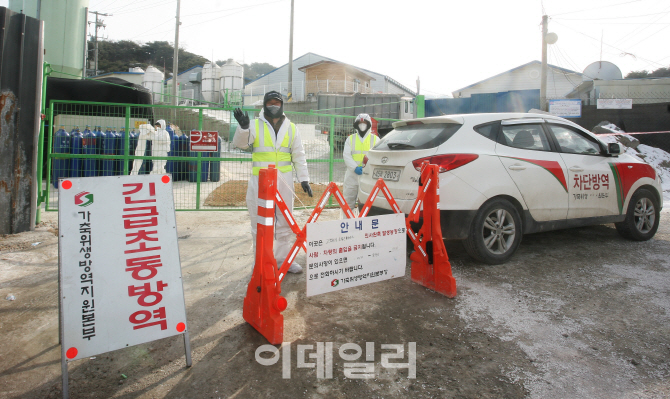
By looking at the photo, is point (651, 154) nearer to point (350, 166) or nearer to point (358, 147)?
point (358, 147)

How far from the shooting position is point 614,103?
16562mm

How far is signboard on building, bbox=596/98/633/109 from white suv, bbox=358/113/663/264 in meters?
12.7

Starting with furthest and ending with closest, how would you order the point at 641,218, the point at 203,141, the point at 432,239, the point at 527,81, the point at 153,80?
the point at 527,81 → the point at 153,80 → the point at 203,141 → the point at 641,218 → the point at 432,239

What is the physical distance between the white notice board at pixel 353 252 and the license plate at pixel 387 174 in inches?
41.3

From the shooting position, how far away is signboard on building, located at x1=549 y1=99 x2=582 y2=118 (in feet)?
55.3

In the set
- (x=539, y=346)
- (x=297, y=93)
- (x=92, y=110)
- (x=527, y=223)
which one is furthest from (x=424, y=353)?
(x=297, y=93)

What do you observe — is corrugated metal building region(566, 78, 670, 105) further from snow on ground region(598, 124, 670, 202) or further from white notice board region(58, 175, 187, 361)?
white notice board region(58, 175, 187, 361)

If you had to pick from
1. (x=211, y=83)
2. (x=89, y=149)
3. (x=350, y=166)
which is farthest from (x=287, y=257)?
(x=211, y=83)

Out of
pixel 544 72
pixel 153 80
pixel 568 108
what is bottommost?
pixel 568 108

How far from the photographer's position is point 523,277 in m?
4.49

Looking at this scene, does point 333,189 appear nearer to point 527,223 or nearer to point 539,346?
point 539,346

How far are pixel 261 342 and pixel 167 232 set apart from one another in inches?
41.2

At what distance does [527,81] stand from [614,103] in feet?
70.8

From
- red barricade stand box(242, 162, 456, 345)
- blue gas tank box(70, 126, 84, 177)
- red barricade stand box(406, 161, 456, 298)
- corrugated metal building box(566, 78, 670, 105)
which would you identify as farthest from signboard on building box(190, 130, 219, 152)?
corrugated metal building box(566, 78, 670, 105)
